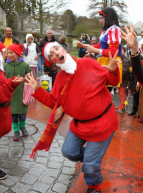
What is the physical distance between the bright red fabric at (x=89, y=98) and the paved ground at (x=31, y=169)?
0.85 m

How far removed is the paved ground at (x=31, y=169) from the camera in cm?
270

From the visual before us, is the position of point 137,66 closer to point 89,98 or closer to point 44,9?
point 89,98

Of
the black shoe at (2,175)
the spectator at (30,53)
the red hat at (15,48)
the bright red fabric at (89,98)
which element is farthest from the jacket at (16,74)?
the spectator at (30,53)

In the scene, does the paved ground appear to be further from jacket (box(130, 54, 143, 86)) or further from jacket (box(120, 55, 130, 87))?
jacket (box(120, 55, 130, 87))

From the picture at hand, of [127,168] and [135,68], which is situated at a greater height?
[135,68]

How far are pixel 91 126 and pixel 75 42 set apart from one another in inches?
40.4

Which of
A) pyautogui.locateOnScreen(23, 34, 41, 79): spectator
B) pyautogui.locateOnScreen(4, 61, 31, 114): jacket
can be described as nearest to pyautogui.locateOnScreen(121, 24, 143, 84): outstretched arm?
pyautogui.locateOnScreen(4, 61, 31, 114): jacket

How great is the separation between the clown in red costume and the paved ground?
1.91ft

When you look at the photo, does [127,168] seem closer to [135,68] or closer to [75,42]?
[135,68]

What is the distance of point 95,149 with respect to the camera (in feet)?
7.74

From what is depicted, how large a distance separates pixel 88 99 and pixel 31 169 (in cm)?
147

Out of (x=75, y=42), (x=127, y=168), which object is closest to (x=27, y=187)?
(x=127, y=168)

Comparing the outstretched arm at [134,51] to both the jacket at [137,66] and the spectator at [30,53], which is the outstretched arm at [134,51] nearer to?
the jacket at [137,66]

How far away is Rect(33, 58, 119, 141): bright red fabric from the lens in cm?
229
